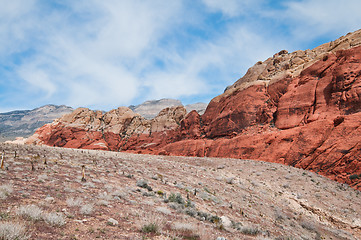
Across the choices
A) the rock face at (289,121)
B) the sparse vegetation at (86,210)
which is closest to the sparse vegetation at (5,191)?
the sparse vegetation at (86,210)

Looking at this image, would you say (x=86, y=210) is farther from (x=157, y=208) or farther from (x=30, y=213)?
(x=157, y=208)

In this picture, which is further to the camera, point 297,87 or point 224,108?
point 224,108

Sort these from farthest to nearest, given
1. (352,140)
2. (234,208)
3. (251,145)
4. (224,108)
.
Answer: (224,108), (251,145), (352,140), (234,208)

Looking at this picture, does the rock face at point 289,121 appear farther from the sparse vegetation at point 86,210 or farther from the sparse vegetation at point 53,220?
the sparse vegetation at point 53,220

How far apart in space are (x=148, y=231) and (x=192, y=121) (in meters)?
45.8

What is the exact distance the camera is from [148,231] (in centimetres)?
544

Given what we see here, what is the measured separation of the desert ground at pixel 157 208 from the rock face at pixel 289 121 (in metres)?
5.26

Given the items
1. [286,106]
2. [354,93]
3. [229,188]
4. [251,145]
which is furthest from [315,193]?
[286,106]

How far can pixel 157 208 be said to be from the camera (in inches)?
301

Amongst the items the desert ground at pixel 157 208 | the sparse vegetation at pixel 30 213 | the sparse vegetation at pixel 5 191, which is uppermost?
the sparse vegetation at pixel 5 191

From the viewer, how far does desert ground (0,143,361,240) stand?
4.91 m

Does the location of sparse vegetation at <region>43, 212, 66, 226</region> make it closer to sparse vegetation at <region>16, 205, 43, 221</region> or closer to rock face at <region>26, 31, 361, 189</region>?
sparse vegetation at <region>16, 205, 43, 221</region>

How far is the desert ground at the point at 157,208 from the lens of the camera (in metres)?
4.91

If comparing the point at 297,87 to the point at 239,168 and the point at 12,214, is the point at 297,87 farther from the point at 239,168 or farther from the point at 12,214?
the point at 12,214
